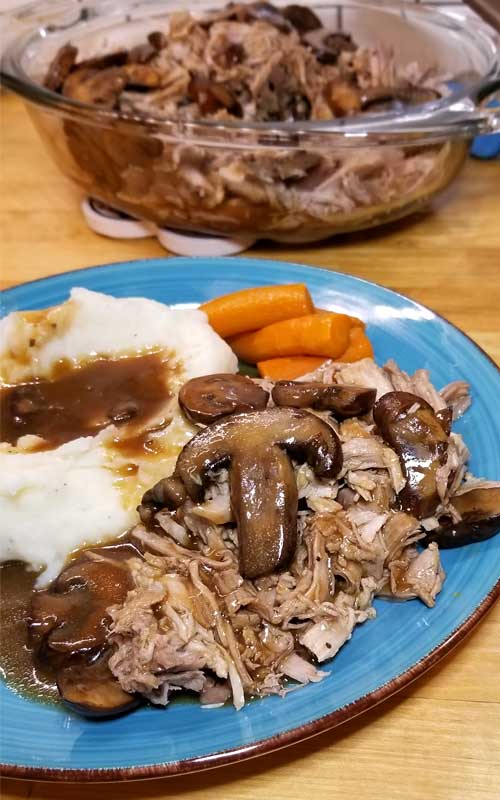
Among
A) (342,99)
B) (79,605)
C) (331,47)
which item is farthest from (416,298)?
(79,605)

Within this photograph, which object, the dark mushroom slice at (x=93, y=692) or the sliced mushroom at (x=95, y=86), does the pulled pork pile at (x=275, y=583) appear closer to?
the dark mushroom slice at (x=93, y=692)

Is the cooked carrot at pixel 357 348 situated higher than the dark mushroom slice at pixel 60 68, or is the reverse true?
the dark mushroom slice at pixel 60 68

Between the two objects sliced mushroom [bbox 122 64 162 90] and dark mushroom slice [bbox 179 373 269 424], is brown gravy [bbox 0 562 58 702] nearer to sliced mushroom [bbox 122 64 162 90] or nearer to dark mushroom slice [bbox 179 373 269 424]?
dark mushroom slice [bbox 179 373 269 424]

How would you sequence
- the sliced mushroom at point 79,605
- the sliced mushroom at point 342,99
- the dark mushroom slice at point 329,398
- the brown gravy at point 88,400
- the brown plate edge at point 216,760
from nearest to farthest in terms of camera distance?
the brown plate edge at point 216,760 < the sliced mushroom at point 79,605 < the dark mushroom slice at point 329,398 < the brown gravy at point 88,400 < the sliced mushroom at point 342,99

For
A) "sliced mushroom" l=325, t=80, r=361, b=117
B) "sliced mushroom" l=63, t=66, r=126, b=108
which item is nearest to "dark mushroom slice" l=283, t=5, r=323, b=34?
"sliced mushroom" l=325, t=80, r=361, b=117

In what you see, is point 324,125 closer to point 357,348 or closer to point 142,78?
point 357,348

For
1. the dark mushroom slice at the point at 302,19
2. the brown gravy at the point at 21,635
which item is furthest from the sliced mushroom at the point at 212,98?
the brown gravy at the point at 21,635

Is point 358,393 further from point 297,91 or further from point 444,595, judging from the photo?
point 297,91
